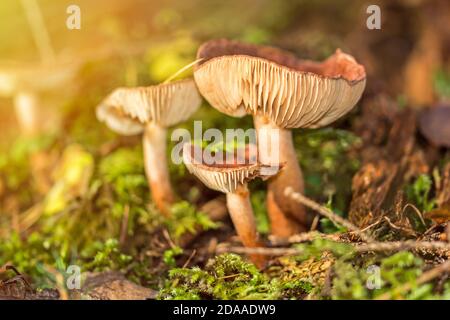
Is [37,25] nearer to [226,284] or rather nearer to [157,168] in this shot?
[157,168]

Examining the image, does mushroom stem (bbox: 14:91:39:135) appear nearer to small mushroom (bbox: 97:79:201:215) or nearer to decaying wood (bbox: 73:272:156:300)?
small mushroom (bbox: 97:79:201:215)

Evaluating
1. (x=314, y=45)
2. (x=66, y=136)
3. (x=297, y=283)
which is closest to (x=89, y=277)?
(x=297, y=283)

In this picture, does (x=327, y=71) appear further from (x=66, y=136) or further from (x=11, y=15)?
(x=11, y=15)

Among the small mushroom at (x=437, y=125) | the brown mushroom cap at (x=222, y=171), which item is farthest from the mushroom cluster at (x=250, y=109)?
the small mushroom at (x=437, y=125)

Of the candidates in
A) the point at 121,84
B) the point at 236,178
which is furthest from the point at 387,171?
the point at 121,84

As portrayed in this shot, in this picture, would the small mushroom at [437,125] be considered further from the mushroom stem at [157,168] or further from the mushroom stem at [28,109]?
the mushroom stem at [28,109]

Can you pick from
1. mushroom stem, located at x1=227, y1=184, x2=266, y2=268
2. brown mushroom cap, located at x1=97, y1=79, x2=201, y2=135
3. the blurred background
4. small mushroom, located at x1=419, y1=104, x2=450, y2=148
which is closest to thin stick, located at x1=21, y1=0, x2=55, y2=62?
the blurred background
